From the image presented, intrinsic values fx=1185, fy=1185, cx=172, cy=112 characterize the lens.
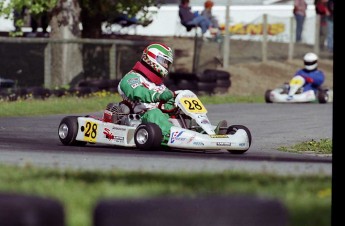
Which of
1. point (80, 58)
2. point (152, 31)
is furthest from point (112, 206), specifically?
point (152, 31)

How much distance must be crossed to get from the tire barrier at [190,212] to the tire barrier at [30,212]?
0.50 ft

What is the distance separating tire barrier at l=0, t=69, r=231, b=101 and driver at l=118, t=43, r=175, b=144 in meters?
8.00

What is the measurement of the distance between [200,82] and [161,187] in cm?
1798

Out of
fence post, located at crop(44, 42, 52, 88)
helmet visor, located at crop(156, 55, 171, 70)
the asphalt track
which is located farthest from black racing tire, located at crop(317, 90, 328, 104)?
helmet visor, located at crop(156, 55, 171, 70)

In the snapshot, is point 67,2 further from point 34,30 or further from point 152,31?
point 152,31

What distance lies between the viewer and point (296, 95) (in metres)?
24.3

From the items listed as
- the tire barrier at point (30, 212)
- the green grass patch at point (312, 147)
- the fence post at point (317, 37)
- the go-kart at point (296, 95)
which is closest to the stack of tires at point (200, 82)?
the go-kart at point (296, 95)

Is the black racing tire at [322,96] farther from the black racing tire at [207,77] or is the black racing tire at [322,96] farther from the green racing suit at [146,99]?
the green racing suit at [146,99]

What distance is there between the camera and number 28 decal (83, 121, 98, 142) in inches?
513

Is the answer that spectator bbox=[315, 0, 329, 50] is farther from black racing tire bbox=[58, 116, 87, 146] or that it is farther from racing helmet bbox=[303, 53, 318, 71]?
black racing tire bbox=[58, 116, 87, 146]

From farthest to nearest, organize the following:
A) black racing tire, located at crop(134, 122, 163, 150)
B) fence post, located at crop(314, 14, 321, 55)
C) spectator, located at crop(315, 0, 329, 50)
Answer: fence post, located at crop(314, 14, 321, 55)
spectator, located at crop(315, 0, 329, 50)
black racing tire, located at crop(134, 122, 163, 150)

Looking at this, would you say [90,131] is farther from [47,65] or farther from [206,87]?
[206,87]

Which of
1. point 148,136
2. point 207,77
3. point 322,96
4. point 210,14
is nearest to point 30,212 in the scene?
point 148,136

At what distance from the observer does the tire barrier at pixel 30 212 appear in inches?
170
